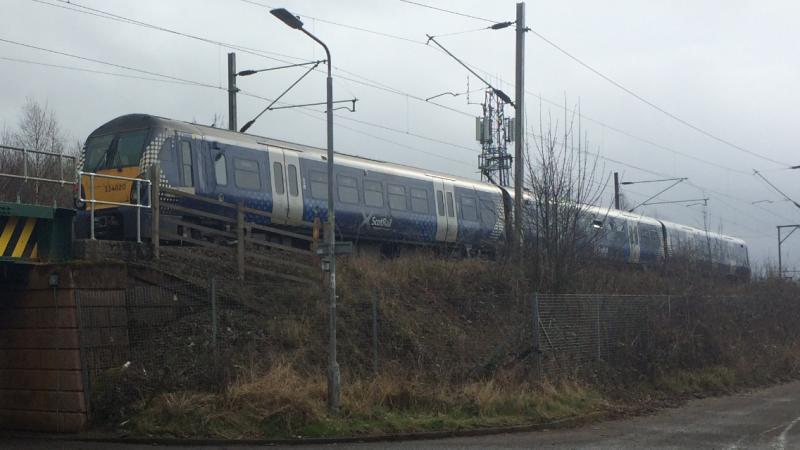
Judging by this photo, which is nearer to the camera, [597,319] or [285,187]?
[597,319]

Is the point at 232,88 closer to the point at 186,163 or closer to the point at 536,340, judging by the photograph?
the point at 186,163

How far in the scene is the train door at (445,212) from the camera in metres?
25.9

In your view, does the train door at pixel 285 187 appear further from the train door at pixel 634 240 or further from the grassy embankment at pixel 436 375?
the train door at pixel 634 240

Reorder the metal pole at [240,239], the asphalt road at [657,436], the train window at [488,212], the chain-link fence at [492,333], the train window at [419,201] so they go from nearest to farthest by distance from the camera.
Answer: the asphalt road at [657,436] → the chain-link fence at [492,333] → the metal pole at [240,239] → the train window at [419,201] → the train window at [488,212]

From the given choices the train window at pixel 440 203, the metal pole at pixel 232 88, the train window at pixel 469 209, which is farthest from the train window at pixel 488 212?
the metal pole at pixel 232 88

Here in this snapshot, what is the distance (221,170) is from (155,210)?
3.40 metres

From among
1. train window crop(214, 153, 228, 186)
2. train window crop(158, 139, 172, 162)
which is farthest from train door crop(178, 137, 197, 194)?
train window crop(214, 153, 228, 186)

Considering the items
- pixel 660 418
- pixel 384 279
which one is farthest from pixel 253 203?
pixel 660 418

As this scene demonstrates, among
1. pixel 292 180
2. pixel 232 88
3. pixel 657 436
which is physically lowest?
pixel 657 436

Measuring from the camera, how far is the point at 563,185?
21922mm

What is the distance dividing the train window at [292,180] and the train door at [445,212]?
5802mm

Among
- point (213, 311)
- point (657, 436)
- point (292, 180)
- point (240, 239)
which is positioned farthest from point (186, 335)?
point (657, 436)

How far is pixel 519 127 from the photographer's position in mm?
21828

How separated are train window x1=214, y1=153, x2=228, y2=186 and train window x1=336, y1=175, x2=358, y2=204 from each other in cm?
364
